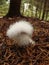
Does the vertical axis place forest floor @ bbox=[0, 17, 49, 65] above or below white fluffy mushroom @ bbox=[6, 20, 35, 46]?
below

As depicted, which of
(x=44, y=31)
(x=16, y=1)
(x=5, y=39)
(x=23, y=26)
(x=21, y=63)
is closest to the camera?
(x=21, y=63)

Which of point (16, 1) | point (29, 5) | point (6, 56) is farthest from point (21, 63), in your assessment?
point (29, 5)

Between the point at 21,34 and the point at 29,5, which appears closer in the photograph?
the point at 21,34

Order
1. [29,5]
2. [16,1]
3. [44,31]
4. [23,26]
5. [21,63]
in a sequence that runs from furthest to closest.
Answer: [29,5] → [16,1] → [44,31] → [23,26] → [21,63]

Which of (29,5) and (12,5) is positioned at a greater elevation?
(12,5)

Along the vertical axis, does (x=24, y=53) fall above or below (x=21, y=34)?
below

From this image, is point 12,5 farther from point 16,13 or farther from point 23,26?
point 23,26

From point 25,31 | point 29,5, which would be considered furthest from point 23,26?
point 29,5

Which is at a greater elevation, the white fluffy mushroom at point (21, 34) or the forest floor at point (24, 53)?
the white fluffy mushroom at point (21, 34)

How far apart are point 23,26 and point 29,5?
19.2 ft

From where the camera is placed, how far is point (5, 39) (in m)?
3.03

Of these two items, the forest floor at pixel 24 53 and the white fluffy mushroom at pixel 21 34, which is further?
the white fluffy mushroom at pixel 21 34

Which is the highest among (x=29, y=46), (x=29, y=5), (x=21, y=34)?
(x=21, y=34)

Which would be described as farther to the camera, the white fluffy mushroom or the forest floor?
the white fluffy mushroom
